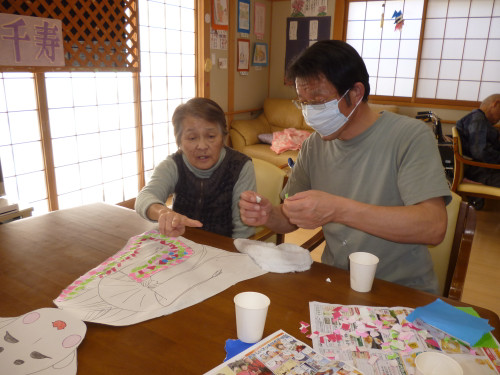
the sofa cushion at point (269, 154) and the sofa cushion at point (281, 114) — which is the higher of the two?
the sofa cushion at point (281, 114)

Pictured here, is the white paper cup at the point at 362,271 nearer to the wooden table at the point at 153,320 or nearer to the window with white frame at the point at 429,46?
the wooden table at the point at 153,320

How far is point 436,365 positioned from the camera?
2.40 feet

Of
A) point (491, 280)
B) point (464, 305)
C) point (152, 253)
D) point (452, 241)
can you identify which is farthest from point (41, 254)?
point (491, 280)

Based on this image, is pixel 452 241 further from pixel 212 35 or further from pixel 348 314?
pixel 212 35

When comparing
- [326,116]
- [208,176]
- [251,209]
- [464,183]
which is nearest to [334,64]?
[326,116]

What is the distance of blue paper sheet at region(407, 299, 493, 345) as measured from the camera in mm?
901

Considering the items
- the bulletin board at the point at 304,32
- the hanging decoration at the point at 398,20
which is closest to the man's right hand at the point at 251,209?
the bulletin board at the point at 304,32

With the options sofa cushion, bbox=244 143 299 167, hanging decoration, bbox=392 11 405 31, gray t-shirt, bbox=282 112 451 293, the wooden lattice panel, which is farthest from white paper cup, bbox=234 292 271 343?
hanging decoration, bbox=392 11 405 31

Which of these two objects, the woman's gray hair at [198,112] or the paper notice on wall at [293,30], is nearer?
the woman's gray hair at [198,112]

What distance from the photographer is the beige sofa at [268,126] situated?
486cm

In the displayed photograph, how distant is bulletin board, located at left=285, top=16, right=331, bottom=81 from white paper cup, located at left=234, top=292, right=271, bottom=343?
4868mm

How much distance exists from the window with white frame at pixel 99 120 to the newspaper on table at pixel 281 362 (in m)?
2.40

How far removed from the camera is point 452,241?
145 cm

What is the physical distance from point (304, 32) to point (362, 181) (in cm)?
466
